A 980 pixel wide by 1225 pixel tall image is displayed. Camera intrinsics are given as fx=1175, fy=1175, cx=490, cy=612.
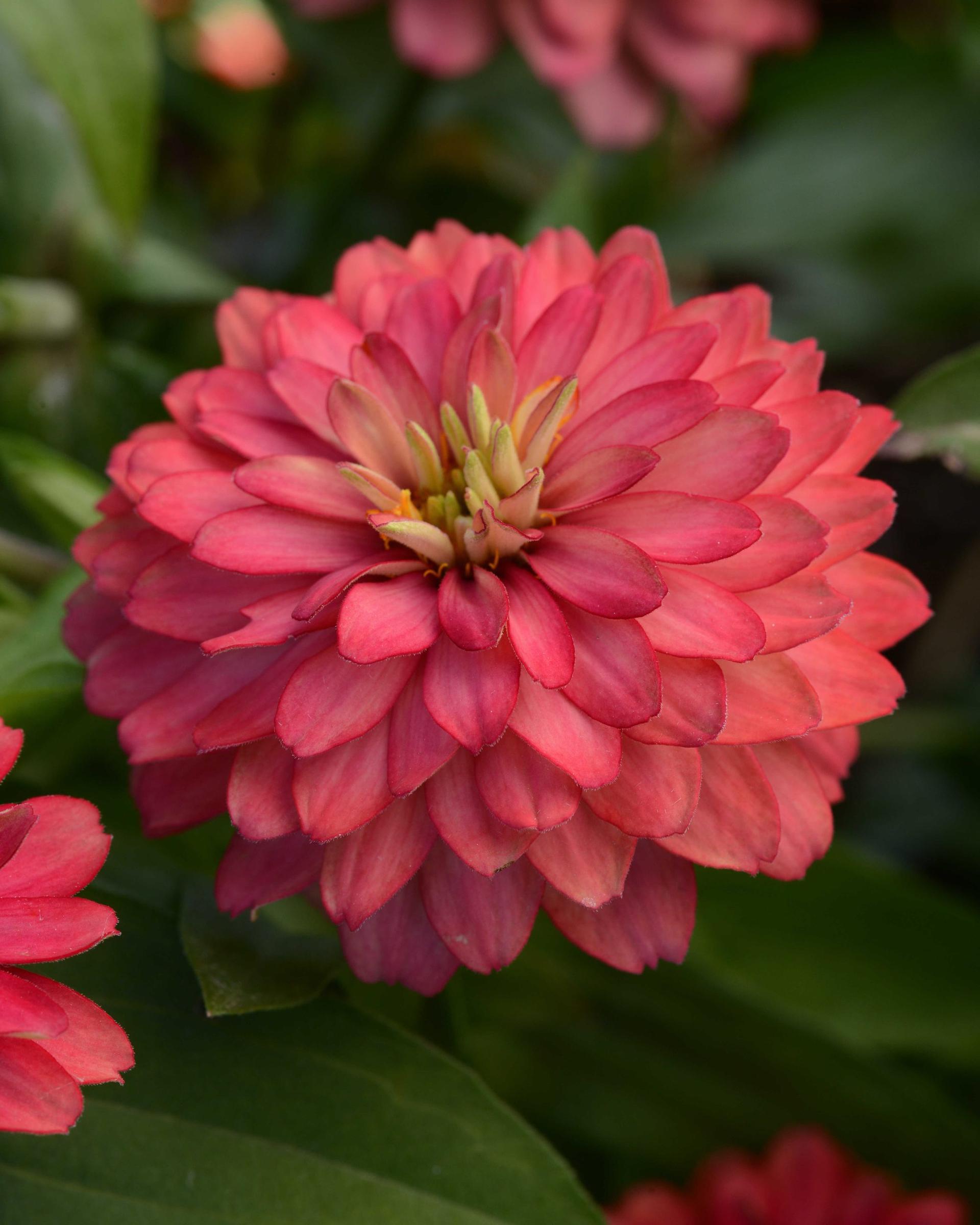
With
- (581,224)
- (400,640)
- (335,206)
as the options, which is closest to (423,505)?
(400,640)

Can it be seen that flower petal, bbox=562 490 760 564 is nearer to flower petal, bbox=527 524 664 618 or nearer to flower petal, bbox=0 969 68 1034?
flower petal, bbox=527 524 664 618

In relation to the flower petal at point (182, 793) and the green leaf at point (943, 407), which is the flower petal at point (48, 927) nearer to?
the flower petal at point (182, 793)

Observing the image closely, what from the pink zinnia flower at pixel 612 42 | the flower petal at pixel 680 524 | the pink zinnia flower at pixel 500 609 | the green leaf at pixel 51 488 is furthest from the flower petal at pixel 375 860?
the pink zinnia flower at pixel 612 42

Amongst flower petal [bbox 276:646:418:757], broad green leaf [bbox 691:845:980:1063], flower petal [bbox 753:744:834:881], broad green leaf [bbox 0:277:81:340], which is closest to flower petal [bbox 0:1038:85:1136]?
flower petal [bbox 276:646:418:757]

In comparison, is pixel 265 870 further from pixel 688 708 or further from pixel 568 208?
pixel 568 208

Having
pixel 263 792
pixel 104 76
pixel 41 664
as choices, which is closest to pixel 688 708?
pixel 263 792

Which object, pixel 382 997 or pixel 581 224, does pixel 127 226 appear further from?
pixel 382 997

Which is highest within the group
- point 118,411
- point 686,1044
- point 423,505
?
point 423,505
